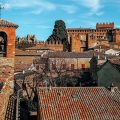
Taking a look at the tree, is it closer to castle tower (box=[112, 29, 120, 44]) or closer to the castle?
the castle

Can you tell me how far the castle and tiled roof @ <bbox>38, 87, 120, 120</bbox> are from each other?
192 feet

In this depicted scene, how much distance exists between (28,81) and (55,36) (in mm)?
45782

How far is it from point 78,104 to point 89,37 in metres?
66.6

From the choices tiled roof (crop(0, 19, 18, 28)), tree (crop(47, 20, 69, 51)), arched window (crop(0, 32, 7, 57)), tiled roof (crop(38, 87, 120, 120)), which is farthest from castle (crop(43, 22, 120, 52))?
tiled roof (crop(38, 87, 120, 120))

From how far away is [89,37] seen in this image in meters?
87.1

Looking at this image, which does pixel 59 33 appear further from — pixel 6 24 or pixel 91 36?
pixel 6 24

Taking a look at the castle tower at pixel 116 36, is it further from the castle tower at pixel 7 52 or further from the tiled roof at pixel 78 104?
the tiled roof at pixel 78 104

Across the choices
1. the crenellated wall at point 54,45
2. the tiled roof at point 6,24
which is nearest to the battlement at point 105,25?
the crenellated wall at point 54,45

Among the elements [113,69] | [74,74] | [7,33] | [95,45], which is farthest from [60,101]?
[95,45]

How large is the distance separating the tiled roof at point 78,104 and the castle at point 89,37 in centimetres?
5849

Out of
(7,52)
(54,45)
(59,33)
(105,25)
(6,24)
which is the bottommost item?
(7,52)

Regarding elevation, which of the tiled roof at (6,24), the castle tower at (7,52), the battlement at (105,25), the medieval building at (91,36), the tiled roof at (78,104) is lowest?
the tiled roof at (78,104)

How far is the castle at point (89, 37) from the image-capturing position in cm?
8269

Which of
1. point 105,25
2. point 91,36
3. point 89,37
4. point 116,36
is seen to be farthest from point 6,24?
point 105,25
